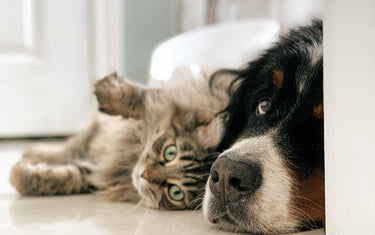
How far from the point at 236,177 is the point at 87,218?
0.39 m

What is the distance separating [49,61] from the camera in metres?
2.66

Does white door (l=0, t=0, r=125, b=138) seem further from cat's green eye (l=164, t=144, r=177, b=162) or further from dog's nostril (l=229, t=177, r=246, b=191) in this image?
dog's nostril (l=229, t=177, r=246, b=191)

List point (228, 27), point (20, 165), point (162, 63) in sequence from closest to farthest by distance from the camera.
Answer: point (20, 165)
point (162, 63)
point (228, 27)

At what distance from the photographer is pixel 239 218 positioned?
2.56 ft

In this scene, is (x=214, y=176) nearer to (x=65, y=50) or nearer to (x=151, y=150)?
(x=151, y=150)

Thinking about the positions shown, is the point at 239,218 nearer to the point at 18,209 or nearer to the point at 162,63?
the point at 18,209

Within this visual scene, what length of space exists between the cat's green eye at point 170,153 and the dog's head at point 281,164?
0.81 ft

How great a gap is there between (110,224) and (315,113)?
1.52 ft

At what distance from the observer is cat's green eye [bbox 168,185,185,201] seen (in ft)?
3.44

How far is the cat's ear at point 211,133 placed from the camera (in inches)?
42.8

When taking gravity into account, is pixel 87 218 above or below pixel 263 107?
below

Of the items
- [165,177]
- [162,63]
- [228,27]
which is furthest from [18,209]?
[228,27]

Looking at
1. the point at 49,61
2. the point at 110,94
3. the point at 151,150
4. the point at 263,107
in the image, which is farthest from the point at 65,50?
the point at 263,107

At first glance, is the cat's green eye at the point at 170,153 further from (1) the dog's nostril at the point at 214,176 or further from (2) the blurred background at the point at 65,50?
(2) the blurred background at the point at 65,50
